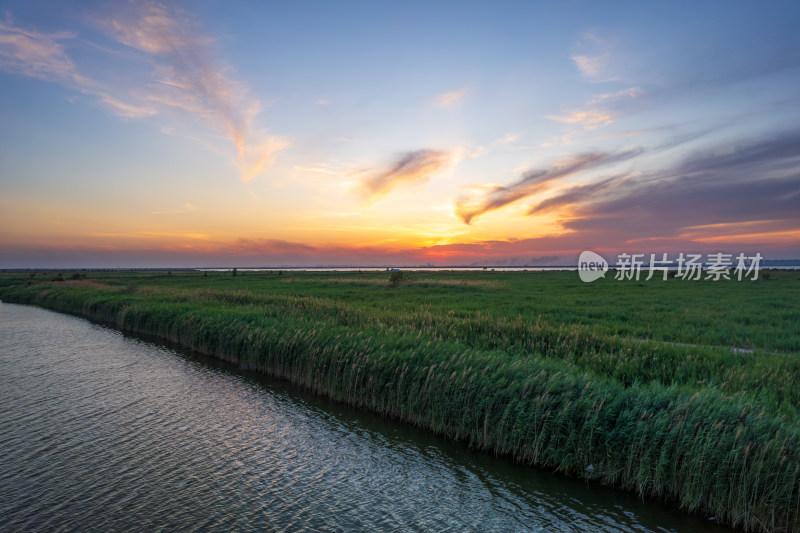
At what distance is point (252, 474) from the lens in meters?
9.72

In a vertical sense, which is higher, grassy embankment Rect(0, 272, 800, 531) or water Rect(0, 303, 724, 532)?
grassy embankment Rect(0, 272, 800, 531)

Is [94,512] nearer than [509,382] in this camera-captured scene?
Yes

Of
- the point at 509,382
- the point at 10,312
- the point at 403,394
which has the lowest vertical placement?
the point at 10,312

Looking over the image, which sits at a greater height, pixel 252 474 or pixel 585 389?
pixel 585 389

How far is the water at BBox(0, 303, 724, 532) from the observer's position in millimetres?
8055

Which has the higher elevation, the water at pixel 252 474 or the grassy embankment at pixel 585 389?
the grassy embankment at pixel 585 389

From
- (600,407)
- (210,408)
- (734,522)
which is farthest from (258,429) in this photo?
(734,522)

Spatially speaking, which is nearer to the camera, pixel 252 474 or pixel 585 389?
pixel 252 474

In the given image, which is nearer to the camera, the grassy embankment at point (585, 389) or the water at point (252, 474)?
the water at point (252, 474)

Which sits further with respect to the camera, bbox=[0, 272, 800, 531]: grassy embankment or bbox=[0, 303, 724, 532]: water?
bbox=[0, 272, 800, 531]: grassy embankment

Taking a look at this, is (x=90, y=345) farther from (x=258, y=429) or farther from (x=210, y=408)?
(x=258, y=429)

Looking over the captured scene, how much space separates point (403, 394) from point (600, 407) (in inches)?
243

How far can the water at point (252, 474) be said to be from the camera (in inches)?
317

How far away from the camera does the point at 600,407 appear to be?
962cm
